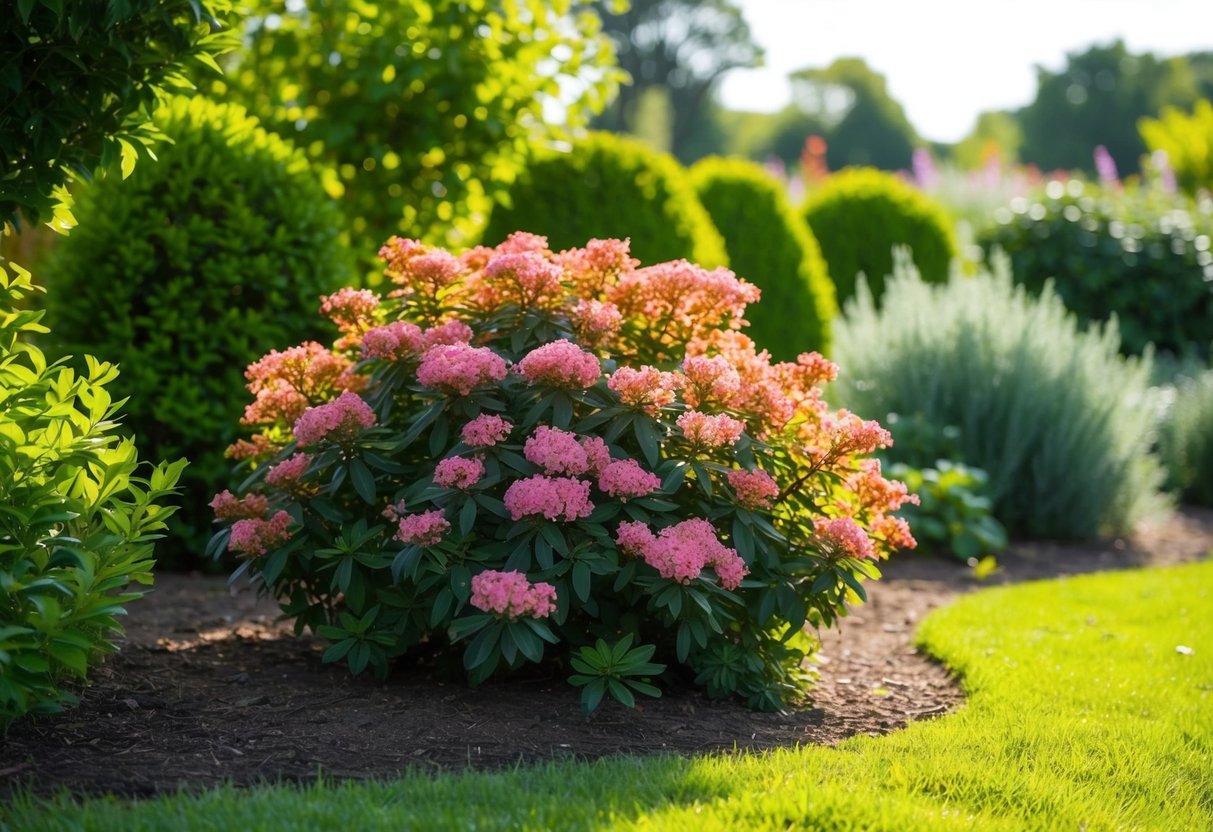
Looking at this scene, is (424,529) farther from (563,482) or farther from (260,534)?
(260,534)

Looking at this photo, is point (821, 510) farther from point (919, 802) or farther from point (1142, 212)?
point (1142, 212)

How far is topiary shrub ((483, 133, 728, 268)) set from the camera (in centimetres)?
720

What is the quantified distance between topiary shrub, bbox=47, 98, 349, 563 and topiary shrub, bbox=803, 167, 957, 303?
282 inches

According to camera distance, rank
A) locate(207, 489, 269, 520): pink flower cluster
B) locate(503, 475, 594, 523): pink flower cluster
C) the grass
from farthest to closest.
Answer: locate(207, 489, 269, 520): pink flower cluster, locate(503, 475, 594, 523): pink flower cluster, the grass

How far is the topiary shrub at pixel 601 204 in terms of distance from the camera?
7.20m

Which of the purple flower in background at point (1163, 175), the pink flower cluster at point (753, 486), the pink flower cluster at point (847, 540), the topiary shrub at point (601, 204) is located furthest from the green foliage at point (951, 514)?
the purple flower in background at point (1163, 175)

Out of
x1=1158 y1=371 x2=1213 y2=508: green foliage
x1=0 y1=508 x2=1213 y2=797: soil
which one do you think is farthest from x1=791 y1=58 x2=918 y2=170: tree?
x1=0 y1=508 x2=1213 y2=797: soil

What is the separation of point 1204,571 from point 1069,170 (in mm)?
51529

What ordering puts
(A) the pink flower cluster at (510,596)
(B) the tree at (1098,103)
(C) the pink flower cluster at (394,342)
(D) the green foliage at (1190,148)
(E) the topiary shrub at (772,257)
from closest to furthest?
(A) the pink flower cluster at (510,596), (C) the pink flower cluster at (394,342), (E) the topiary shrub at (772,257), (D) the green foliage at (1190,148), (B) the tree at (1098,103)

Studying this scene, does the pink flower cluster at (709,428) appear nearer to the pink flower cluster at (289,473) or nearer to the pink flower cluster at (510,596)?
the pink flower cluster at (510,596)

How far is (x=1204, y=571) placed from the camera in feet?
20.7

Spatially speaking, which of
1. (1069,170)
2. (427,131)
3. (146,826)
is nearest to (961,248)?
(427,131)

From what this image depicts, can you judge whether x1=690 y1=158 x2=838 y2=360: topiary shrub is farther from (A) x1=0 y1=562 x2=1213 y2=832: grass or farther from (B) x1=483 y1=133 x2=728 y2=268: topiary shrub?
(A) x1=0 y1=562 x2=1213 y2=832: grass

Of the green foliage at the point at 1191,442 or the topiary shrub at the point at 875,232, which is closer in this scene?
the green foliage at the point at 1191,442
